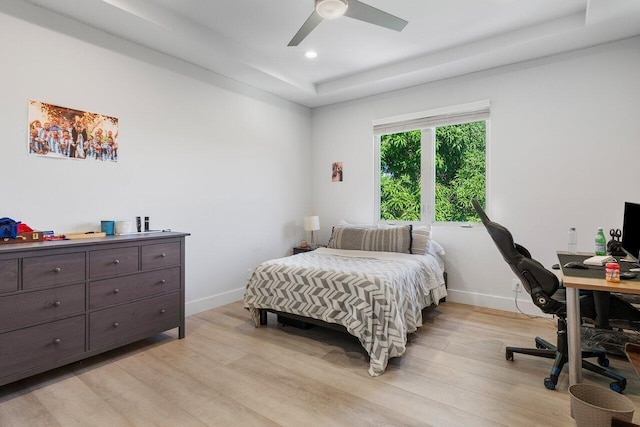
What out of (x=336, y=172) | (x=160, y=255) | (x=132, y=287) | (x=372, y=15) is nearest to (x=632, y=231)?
(x=372, y=15)

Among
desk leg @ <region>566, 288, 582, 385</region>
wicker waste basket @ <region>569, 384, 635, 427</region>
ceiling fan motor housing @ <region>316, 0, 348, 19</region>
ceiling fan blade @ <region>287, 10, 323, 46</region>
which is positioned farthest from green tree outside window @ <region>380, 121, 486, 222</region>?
wicker waste basket @ <region>569, 384, 635, 427</region>

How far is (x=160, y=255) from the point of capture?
2838 millimetres

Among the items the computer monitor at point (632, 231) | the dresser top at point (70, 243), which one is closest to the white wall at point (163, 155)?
the dresser top at point (70, 243)

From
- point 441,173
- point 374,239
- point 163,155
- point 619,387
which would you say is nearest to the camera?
point 619,387

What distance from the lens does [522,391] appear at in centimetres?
210

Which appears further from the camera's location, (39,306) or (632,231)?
(632,231)

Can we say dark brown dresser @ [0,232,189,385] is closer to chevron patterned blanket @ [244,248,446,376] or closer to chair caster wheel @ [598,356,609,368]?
chevron patterned blanket @ [244,248,446,376]

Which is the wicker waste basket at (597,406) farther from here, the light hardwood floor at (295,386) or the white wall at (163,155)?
the white wall at (163,155)

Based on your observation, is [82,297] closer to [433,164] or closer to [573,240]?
[433,164]

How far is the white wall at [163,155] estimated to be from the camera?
2.52m

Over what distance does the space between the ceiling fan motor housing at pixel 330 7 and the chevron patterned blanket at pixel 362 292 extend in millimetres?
1913

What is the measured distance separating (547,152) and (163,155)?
3880mm

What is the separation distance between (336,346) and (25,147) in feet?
9.28

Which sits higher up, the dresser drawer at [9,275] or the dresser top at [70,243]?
the dresser top at [70,243]
